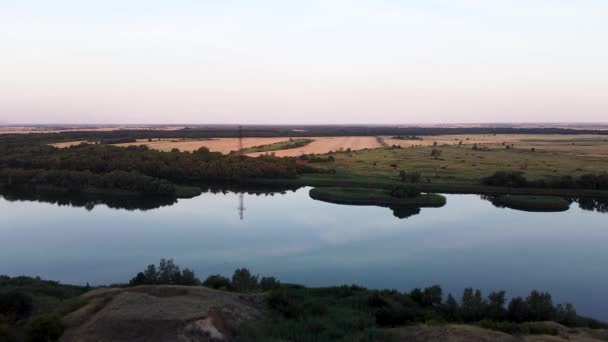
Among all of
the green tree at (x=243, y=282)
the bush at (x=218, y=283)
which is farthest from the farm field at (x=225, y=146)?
the green tree at (x=243, y=282)

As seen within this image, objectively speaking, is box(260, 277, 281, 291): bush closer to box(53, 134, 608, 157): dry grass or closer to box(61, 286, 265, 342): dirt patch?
box(61, 286, 265, 342): dirt patch

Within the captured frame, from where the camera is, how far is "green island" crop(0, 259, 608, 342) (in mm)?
12125

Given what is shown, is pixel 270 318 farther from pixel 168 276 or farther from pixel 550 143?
pixel 550 143

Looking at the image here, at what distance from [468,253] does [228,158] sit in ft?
150

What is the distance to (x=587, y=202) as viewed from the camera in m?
49.8

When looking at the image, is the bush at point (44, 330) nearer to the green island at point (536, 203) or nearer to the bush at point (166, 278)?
the bush at point (166, 278)

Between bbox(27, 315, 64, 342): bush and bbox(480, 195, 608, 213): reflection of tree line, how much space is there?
43356 millimetres

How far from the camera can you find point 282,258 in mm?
29141

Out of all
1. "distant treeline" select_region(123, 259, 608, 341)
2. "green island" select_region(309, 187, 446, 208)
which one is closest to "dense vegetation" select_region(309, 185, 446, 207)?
"green island" select_region(309, 187, 446, 208)

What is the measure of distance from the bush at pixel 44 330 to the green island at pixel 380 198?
37.4m

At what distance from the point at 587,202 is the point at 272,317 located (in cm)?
4614

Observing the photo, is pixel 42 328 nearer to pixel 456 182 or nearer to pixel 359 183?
pixel 359 183

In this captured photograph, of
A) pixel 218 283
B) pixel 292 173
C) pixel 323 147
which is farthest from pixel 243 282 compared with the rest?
pixel 323 147

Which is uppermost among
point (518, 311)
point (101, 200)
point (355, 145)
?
point (355, 145)
